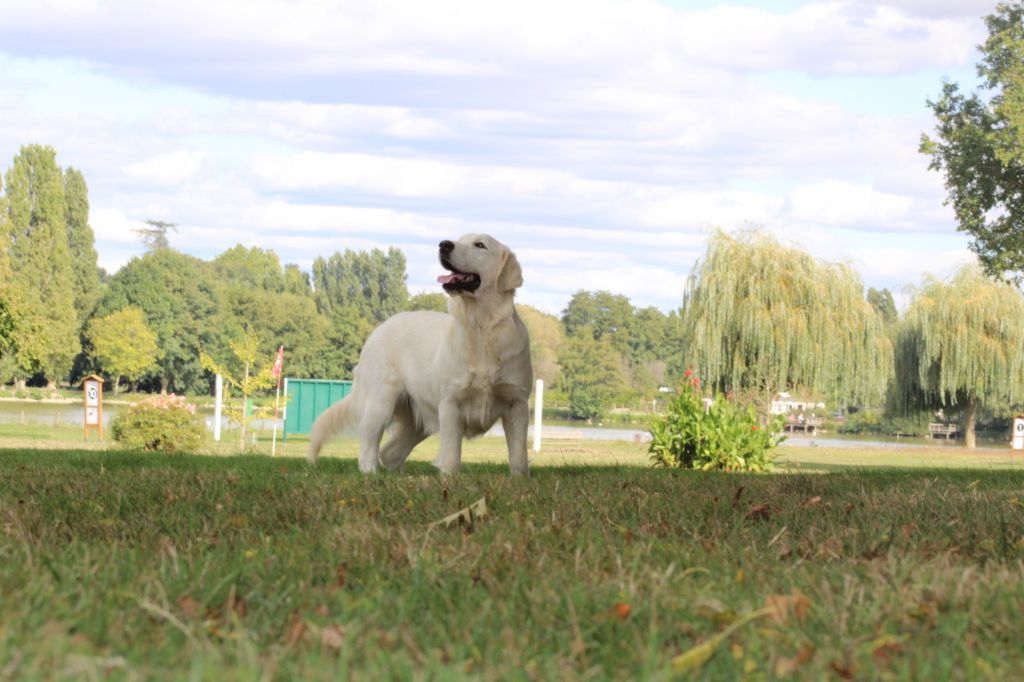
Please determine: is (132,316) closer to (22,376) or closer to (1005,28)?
(22,376)

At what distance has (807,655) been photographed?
221 cm

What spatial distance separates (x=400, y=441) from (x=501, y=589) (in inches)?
229

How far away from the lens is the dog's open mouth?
7012 mm

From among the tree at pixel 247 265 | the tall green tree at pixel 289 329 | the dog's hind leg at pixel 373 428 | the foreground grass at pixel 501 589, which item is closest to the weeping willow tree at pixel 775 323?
the dog's hind leg at pixel 373 428

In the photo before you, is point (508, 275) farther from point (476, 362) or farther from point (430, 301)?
point (430, 301)

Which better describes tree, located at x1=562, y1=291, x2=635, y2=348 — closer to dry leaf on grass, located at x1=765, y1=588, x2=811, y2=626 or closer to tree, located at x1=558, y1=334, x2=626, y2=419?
tree, located at x1=558, y1=334, x2=626, y2=419

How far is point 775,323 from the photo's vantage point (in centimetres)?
3441

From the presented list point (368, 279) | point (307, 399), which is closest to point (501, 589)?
point (307, 399)

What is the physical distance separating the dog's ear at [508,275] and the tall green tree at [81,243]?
77.9 meters

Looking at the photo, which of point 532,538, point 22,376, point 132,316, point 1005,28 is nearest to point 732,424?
point 532,538

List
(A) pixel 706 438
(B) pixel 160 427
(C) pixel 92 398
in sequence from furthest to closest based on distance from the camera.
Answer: (C) pixel 92 398
(B) pixel 160 427
(A) pixel 706 438

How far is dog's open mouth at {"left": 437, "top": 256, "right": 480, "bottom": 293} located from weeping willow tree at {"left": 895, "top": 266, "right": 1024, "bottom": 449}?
38302mm

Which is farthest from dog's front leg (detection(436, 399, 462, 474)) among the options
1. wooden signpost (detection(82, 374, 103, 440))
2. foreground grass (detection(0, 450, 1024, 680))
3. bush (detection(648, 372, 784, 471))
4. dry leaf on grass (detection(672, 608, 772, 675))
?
wooden signpost (detection(82, 374, 103, 440))

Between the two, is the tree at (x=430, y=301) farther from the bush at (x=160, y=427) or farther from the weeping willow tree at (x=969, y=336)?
the bush at (x=160, y=427)
